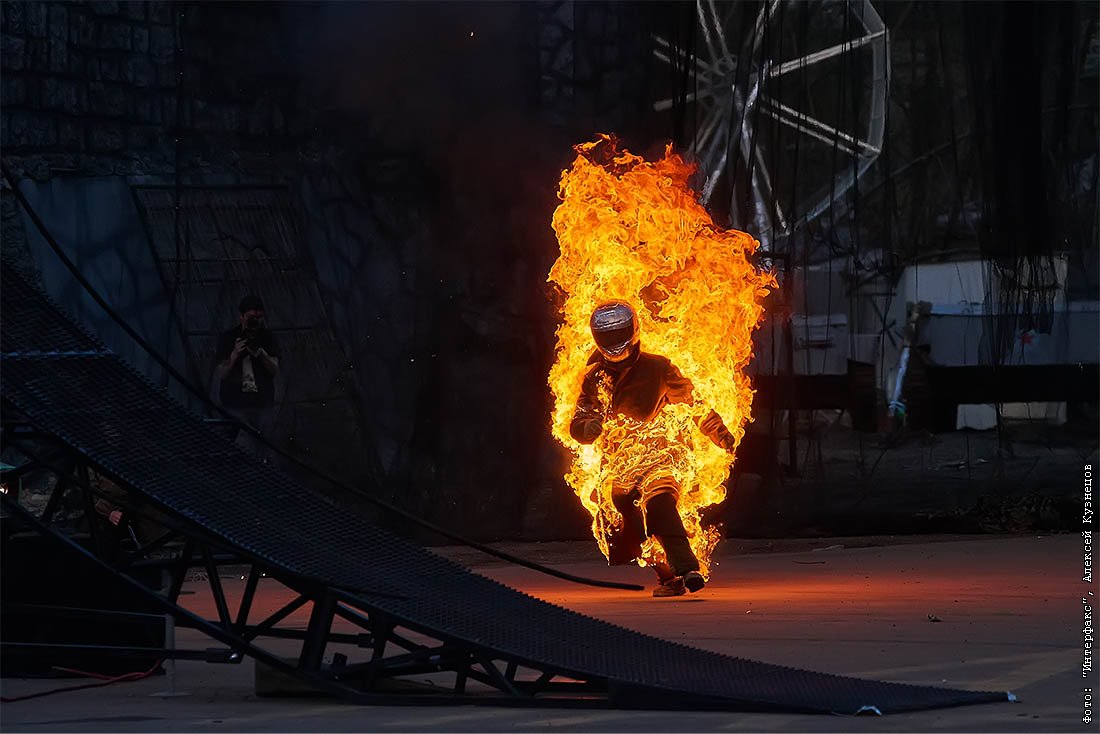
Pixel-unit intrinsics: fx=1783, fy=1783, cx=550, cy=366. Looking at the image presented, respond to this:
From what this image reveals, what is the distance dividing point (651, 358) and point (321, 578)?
469cm

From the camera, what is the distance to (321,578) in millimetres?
7129

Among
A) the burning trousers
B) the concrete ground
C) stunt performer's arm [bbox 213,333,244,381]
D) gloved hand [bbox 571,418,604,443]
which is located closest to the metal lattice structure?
the concrete ground

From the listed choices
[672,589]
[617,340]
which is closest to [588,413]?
[617,340]

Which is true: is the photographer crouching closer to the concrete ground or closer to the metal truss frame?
the concrete ground

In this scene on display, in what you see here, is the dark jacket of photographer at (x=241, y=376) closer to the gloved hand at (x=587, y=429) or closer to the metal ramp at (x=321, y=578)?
the gloved hand at (x=587, y=429)

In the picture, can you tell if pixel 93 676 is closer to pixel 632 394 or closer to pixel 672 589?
pixel 672 589

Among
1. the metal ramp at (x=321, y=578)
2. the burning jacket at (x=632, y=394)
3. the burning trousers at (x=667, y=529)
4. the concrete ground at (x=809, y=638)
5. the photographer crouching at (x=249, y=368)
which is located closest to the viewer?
the concrete ground at (x=809, y=638)

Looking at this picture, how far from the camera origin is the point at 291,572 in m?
7.05

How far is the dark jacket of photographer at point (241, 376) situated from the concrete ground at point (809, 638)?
1873 millimetres

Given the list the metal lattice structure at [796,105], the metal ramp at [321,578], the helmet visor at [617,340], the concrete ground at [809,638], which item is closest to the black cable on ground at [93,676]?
the concrete ground at [809,638]

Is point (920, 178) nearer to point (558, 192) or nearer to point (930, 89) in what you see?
point (930, 89)

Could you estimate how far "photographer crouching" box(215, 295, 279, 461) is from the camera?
14.0 m

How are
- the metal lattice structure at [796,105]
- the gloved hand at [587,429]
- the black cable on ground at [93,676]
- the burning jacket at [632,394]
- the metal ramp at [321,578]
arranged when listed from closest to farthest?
the metal ramp at [321,578] → the black cable on ground at [93,676] → the gloved hand at [587,429] → the burning jacket at [632,394] → the metal lattice structure at [796,105]

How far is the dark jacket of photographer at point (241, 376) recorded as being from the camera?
14.0 metres
